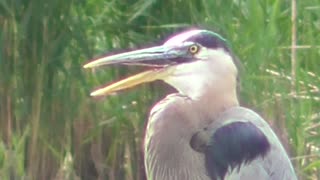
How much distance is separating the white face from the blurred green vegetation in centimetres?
123

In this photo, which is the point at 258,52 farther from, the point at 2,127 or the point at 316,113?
the point at 2,127

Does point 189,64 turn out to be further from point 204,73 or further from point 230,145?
point 230,145

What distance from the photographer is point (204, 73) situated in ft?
14.1

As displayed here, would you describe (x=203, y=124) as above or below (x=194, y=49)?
below

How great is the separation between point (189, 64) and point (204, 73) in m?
0.07

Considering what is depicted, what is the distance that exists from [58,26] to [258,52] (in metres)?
0.92

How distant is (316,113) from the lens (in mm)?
5566

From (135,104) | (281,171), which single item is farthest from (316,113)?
(281,171)

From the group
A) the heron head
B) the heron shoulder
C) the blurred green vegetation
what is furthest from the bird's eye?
the blurred green vegetation

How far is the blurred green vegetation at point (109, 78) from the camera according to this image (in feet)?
18.2

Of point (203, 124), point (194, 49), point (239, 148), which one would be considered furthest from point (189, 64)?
point (239, 148)

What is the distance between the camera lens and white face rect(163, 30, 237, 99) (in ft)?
14.0

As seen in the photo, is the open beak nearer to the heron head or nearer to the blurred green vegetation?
the heron head

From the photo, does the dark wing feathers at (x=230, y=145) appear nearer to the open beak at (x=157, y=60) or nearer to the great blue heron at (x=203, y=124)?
the great blue heron at (x=203, y=124)
